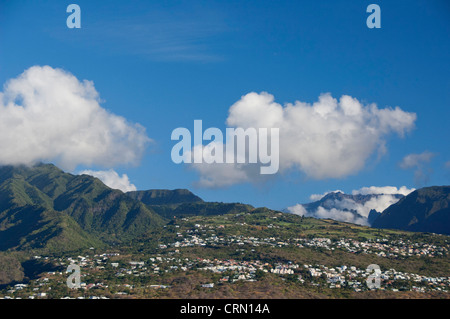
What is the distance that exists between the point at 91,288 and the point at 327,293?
74376mm

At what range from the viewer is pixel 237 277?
589 ft
